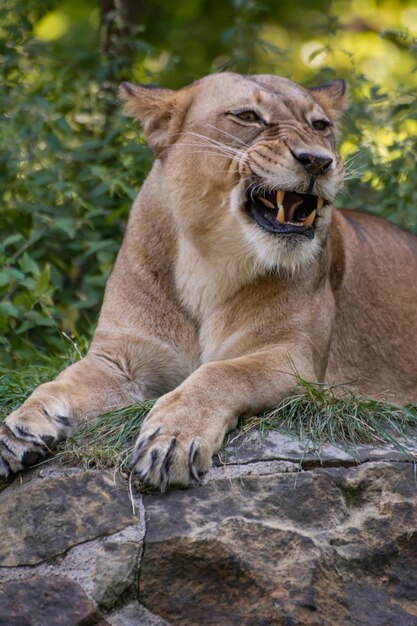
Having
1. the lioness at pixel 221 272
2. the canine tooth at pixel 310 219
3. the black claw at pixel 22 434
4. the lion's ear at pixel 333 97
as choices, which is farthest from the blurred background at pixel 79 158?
the black claw at pixel 22 434

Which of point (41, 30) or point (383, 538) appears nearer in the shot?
point (383, 538)

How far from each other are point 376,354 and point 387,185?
192cm

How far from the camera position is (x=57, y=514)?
376cm

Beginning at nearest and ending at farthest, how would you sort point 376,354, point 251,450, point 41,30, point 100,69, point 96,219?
point 251,450 → point 376,354 → point 96,219 → point 100,69 → point 41,30

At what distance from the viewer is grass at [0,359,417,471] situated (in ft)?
13.1

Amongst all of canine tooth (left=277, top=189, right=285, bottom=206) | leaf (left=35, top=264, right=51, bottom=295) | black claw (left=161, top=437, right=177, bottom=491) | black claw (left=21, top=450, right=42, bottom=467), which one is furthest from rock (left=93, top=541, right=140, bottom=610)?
leaf (left=35, top=264, right=51, bottom=295)

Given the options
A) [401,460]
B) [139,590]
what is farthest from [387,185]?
[139,590]

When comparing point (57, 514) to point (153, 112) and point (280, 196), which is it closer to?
point (280, 196)

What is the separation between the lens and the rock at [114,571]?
3.58 meters

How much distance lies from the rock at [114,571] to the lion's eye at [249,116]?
73.7 inches

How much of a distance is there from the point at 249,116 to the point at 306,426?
1327 mm

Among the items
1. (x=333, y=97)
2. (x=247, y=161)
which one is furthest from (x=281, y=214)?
(x=333, y=97)

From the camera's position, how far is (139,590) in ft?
11.8

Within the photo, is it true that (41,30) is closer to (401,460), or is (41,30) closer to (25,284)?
(25,284)
